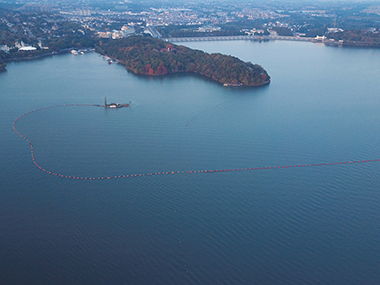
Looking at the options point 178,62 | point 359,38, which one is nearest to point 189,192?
point 178,62

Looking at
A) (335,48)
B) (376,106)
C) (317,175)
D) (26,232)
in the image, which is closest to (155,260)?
(26,232)

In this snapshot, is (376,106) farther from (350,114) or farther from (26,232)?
(26,232)

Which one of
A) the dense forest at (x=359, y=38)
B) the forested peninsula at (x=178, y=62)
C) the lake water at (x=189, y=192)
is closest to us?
the lake water at (x=189, y=192)

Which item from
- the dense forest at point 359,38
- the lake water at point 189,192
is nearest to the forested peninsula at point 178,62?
the lake water at point 189,192

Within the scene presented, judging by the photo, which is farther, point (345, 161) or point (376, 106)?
point (376, 106)

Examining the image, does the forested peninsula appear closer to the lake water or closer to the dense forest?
the lake water

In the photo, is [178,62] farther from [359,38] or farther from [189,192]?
[359,38]

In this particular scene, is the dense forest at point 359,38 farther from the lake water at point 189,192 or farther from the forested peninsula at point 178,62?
the lake water at point 189,192
